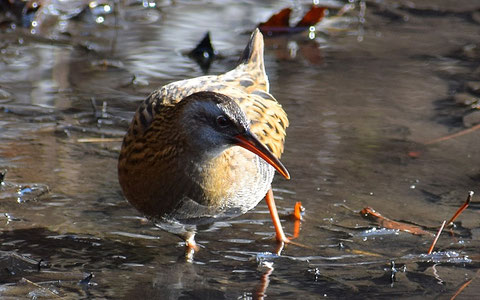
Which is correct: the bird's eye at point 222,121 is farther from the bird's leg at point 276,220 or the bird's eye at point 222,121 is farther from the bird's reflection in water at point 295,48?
the bird's reflection in water at point 295,48

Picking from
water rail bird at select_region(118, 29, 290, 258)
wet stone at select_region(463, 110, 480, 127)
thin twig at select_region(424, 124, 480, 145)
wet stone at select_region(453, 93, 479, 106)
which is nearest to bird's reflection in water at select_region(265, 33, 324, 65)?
wet stone at select_region(453, 93, 479, 106)

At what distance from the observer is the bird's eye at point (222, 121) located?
463 centimetres

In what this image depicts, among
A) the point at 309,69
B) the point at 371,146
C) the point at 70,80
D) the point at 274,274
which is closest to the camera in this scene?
the point at 274,274

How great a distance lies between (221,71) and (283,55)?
3.12 ft

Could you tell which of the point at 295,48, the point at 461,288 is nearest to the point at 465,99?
the point at 295,48

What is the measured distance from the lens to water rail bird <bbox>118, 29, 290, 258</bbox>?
468 centimetres

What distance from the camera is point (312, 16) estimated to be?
995cm

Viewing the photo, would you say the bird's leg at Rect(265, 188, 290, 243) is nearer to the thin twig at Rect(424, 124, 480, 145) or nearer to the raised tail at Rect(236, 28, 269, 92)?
the raised tail at Rect(236, 28, 269, 92)

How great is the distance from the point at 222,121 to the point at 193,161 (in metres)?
0.34

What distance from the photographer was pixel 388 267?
502 centimetres

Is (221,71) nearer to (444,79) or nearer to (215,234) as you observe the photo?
(444,79)

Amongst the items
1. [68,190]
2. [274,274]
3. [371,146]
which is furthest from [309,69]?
[274,274]

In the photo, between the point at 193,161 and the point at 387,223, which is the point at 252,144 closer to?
the point at 193,161

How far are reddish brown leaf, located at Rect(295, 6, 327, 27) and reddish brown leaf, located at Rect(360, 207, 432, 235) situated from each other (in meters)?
4.52
